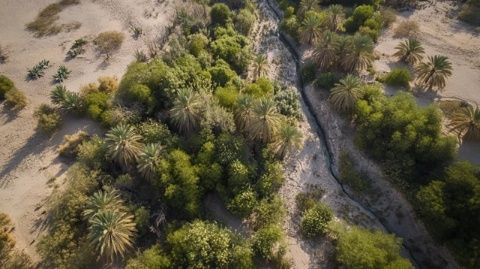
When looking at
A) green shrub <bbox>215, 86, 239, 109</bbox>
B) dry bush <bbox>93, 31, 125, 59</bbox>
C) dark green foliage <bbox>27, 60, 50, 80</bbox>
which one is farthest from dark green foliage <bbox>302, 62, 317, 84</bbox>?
dark green foliage <bbox>27, 60, 50, 80</bbox>

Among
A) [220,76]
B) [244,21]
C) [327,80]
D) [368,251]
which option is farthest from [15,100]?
[368,251]

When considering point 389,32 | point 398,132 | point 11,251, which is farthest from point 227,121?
point 389,32

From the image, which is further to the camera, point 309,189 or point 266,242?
point 309,189

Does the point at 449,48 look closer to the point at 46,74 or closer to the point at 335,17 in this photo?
the point at 335,17

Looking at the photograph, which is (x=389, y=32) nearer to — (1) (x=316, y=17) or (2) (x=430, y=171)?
(1) (x=316, y=17)

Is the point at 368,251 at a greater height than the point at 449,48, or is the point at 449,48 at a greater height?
the point at 449,48

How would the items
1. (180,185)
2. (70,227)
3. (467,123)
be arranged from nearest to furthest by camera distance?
(70,227)
(180,185)
(467,123)
